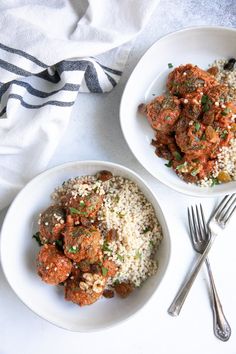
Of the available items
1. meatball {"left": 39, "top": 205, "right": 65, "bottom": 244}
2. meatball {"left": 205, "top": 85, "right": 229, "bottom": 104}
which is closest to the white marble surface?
meatball {"left": 39, "top": 205, "right": 65, "bottom": 244}

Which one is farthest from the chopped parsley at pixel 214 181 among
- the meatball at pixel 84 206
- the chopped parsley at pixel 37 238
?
the chopped parsley at pixel 37 238

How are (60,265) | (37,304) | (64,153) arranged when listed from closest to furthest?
(60,265) < (37,304) < (64,153)

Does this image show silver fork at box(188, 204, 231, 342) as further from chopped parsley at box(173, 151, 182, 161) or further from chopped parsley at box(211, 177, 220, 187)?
chopped parsley at box(173, 151, 182, 161)

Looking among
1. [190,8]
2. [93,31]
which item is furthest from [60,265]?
[190,8]

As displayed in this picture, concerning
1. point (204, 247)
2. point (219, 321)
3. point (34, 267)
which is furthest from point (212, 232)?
point (34, 267)

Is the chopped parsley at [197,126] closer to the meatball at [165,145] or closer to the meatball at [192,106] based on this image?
the meatball at [192,106]

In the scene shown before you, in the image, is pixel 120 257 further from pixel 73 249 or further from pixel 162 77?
pixel 162 77

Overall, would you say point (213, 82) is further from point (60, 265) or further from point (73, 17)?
point (60, 265)
